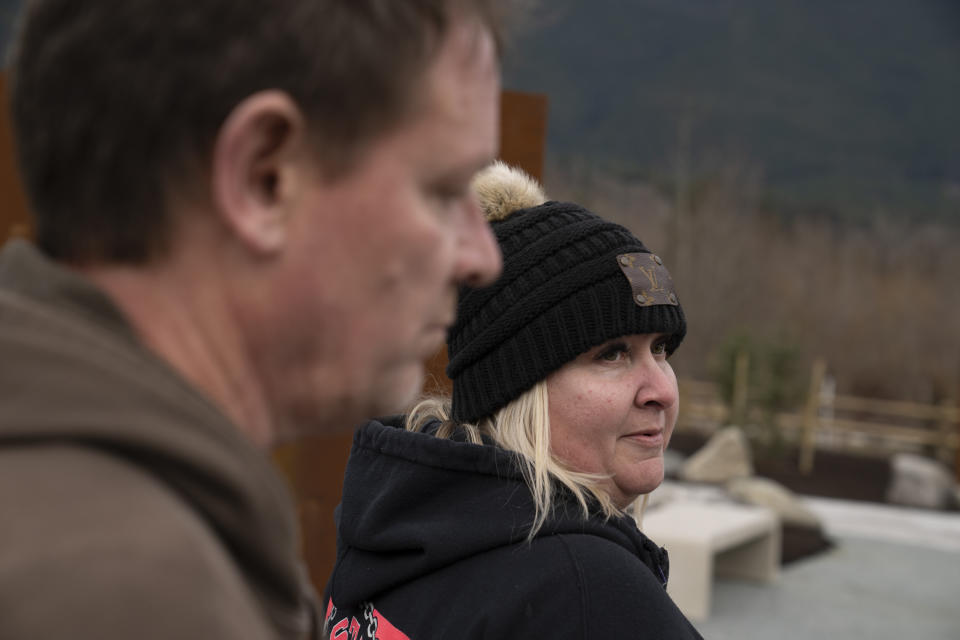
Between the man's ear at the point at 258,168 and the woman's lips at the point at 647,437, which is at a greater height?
the man's ear at the point at 258,168

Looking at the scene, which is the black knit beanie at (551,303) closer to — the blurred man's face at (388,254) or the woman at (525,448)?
the woman at (525,448)

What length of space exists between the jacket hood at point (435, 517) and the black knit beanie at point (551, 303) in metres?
0.16

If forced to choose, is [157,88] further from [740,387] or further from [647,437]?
[740,387]

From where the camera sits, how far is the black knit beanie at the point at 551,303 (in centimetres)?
188

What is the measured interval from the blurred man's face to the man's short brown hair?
36 mm

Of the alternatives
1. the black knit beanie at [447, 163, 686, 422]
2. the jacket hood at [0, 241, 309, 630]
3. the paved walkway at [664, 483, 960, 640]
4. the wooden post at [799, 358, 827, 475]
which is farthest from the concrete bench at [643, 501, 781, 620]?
the jacket hood at [0, 241, 309, 630]

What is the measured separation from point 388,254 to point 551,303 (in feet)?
3.71

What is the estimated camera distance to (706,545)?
654 cm

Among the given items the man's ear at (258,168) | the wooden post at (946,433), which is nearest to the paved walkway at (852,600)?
the wooden post at (946,433)

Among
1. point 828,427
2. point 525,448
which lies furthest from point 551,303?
point 828,427

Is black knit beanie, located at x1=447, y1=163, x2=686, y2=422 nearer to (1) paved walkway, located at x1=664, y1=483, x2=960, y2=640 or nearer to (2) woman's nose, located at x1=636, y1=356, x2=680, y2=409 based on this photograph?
(2) woman's nose, located at x1=636, y1=356, x2=680, y2=409

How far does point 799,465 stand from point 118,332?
13.3 metres

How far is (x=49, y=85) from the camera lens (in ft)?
2.39

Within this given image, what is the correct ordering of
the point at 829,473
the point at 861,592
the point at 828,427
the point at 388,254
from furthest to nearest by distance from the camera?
the point at 828,427 → the point at 829,473 → the point at 861,592 → the point at 388,254
